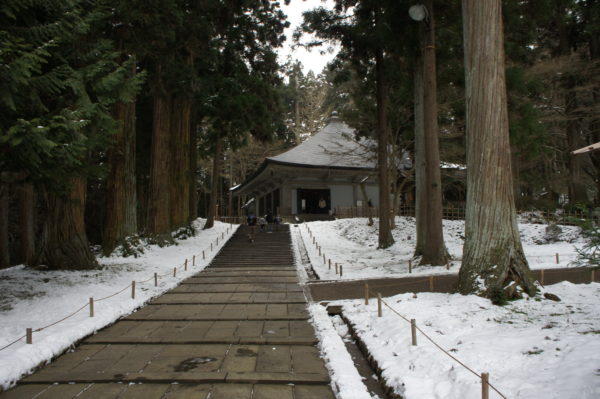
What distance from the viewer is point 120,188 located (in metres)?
13.0

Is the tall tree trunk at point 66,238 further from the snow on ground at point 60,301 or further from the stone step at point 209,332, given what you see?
the stone step at point 209,332

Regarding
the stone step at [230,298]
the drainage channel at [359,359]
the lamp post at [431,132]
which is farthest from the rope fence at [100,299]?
the lamp post at [431,132]

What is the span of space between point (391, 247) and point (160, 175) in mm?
9553

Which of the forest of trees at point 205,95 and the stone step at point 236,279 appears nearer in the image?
the forest of trees at point 205,95

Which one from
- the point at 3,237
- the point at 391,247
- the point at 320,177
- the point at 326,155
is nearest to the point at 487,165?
the point at 391,247

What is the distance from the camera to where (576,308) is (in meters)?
4.98

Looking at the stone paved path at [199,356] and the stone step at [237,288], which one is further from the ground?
the stone paved path at [199,356]

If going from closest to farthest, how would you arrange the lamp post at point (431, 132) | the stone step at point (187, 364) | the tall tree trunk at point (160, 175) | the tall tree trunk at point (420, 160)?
1. the stone step at point (187, 364)
2. the lamp post at point (431, 132)
3. the tall tree trunk at point (420, 160)
4. the tall tree trunk at point (160, 175)

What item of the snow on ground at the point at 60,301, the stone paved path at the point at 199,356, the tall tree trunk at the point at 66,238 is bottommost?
the stone paved path at the point at 199,356

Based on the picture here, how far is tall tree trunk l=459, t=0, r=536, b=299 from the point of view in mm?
5852

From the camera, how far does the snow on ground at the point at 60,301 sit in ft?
15.4

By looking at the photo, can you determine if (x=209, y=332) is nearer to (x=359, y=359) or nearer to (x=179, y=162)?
(x=359, y=359)

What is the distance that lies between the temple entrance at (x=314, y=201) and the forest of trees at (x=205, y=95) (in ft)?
23.3

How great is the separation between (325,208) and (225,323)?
68.4 ft
